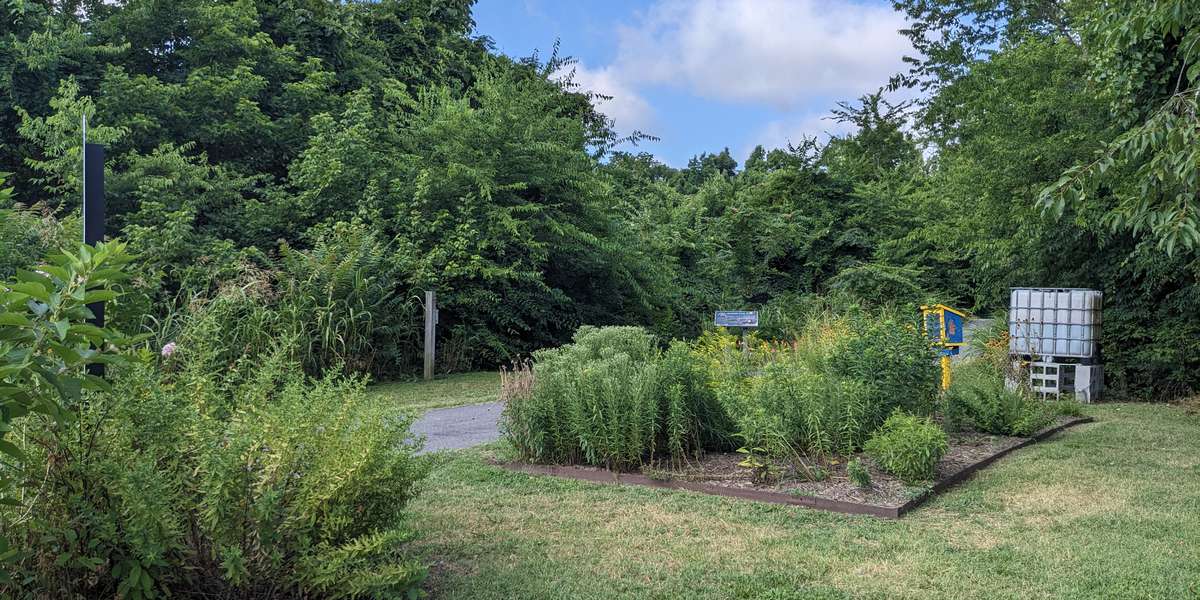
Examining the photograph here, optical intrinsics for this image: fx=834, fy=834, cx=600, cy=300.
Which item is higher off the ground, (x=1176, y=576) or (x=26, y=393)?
(x=26, y=393)

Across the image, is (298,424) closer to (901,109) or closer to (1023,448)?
(1023,448)

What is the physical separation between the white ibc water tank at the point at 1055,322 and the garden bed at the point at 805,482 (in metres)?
5.30

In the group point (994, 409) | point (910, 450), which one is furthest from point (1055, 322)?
point (910, 450)

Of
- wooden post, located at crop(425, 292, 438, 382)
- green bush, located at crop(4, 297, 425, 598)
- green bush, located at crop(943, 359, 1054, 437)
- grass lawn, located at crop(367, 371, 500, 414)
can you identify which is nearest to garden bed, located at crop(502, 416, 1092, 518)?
green bush, located at crop(943, 359, 1054, 437)

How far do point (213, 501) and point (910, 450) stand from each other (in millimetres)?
4346

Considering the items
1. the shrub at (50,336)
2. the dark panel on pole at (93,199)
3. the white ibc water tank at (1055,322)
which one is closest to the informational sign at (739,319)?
the white ibc water tank at (1055,322)

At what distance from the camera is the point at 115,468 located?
303 cm

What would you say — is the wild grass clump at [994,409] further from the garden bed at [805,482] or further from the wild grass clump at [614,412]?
the wild grass clump at [614,412]

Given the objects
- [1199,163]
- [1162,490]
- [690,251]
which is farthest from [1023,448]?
[690,251]

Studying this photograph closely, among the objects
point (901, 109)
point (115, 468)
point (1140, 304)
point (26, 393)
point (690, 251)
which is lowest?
point (115, 468)

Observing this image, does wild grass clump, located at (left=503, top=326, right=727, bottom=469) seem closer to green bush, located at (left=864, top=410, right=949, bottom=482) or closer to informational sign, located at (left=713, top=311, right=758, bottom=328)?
green bush, located at (left=864, top=410, right=949, bottom=482)

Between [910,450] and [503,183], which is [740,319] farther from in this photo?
[503,183]

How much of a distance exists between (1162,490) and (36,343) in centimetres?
657

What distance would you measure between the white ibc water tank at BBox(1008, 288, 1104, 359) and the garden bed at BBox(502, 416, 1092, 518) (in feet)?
17.4
